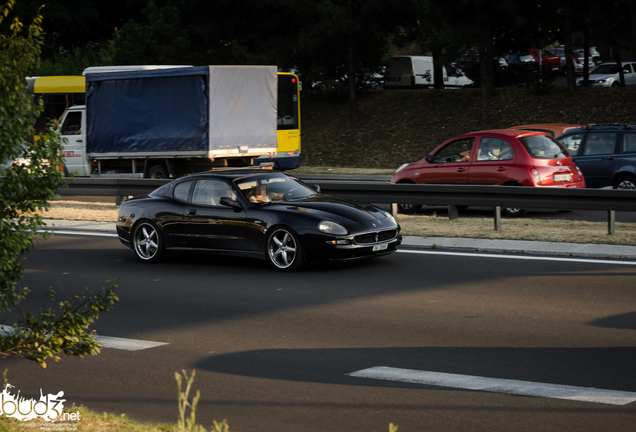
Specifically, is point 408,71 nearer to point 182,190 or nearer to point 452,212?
point 452,212

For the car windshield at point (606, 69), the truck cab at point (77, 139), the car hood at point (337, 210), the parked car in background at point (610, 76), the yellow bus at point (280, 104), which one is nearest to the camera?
the car hood at point (337, 210)

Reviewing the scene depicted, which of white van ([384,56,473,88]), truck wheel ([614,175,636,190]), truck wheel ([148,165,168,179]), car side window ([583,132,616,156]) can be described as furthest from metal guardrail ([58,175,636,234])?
white van ([384,56,473,88])

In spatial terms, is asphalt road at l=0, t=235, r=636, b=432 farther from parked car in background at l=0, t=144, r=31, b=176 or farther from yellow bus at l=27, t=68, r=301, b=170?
yellow bus at l=27, t=68, r=301, b=170

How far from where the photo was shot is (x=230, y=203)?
38.8 feet

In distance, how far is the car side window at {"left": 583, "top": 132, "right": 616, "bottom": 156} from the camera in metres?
17.9

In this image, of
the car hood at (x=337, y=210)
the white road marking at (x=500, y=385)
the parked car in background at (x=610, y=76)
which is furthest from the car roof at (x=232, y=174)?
the parked car in background at (x=610, y=76)

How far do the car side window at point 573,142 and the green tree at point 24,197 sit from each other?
49.0 feet

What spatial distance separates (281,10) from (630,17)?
15.4 meters

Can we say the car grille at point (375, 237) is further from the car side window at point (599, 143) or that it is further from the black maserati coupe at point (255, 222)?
the car side window at point (599, 143)

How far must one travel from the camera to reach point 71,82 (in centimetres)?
2809

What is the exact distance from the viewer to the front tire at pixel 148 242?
490 inches

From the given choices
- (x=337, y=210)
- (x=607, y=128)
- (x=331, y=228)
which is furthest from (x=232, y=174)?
(x=607, y=128)

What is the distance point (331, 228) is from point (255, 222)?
3.71 feet

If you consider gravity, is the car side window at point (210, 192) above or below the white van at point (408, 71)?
below
